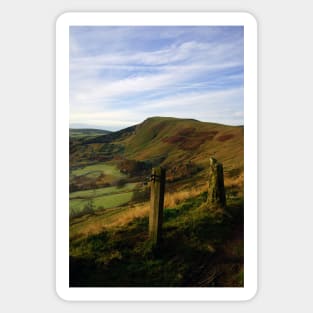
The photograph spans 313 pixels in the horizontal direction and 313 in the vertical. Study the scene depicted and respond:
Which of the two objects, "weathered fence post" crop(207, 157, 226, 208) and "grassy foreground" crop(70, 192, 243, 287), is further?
"weathered fence post" crop(207, 157, 226, 208)

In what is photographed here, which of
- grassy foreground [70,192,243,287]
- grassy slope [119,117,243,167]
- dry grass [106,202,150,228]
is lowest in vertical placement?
grassy foreground [70,192,243,287]

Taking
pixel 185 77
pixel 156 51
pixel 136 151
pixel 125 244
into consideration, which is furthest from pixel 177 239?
pixel 156 51

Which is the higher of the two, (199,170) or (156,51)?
(156,51)

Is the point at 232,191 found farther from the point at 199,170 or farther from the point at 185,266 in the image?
the point at 185,266

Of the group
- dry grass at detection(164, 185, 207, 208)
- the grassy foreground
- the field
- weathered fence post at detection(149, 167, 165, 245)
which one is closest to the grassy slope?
the field

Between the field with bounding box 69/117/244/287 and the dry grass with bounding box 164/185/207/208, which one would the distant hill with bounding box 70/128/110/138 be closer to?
the field with bounding box 69/117/244/287
